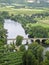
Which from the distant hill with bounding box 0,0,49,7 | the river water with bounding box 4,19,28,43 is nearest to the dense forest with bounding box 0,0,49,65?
the river water with bounding box 4,19,28,43

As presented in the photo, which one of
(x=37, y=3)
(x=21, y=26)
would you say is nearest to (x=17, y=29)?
(x=21, y=26)

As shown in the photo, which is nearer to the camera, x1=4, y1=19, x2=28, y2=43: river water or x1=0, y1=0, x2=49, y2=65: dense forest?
x1=0, y1=0, x2=49, y2=65: dense forest

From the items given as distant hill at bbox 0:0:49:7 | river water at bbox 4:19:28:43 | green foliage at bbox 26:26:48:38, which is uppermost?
distant hill at bbox 0:0:49:7

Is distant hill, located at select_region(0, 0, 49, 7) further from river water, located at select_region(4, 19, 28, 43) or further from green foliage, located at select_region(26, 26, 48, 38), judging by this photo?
green foliage, located at select_region(26, 26, 48, 38)

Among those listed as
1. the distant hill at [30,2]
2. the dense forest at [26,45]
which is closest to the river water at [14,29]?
the dense forest at [26,45]

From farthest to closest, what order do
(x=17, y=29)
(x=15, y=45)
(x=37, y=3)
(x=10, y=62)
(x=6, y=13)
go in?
(x=37, y=3) → (x=6, y=13) → (x=17, y=29) → (x=15, y=45) → (x=10, y=62)

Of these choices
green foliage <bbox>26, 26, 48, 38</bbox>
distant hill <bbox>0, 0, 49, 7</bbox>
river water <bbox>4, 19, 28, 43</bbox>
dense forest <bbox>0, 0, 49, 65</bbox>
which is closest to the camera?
dense forest <bbox>0, 0, 49, 65</bbox>

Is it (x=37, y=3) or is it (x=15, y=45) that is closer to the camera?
(x=15, y=45)

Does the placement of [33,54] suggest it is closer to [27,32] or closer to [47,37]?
[47,37]
